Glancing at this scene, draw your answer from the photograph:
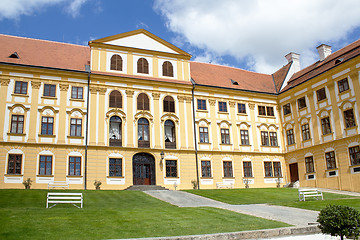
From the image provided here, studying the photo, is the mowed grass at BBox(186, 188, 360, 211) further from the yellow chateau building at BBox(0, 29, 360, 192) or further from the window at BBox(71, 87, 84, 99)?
the window at BBox(71, 87, 84, 99)

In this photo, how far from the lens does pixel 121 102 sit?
33625mm

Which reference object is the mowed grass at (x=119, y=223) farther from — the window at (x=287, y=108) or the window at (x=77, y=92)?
the window at (x=287, y=108)

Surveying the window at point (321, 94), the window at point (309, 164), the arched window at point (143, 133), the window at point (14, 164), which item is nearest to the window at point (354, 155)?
the window at point (309, 164)

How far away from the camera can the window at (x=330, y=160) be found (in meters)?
32.5

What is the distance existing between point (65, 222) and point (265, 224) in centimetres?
761

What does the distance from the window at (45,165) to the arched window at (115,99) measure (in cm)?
728

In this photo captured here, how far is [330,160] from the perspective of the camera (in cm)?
3284

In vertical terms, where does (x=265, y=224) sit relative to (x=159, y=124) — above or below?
below

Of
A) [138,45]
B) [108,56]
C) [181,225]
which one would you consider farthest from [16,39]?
[181,225]

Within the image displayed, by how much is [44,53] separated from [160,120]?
12.8 meters

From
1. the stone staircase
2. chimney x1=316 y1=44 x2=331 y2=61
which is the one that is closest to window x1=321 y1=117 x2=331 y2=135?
chimney x1=316 y1=44 x2=331 y2=61

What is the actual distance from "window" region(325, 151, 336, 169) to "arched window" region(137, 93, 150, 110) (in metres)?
17.3

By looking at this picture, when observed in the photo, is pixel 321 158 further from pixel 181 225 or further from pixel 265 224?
pixel 181 225

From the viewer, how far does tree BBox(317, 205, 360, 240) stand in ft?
32.9
